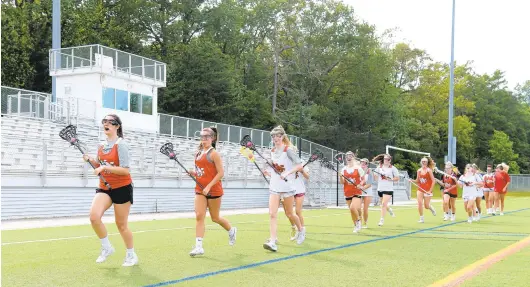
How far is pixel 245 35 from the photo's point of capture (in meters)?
67.3

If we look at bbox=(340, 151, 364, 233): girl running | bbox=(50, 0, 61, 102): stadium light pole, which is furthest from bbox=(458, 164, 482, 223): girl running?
bbox=(50, 0, 61, 102): stadium light pole

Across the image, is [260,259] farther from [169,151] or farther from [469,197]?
[469,197]

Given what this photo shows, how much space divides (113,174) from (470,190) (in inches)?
563

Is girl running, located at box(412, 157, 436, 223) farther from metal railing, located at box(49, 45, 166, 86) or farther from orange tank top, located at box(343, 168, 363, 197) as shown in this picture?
metal railing, located at box(49, 45, 166, 86)

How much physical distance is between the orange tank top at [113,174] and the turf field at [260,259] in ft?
3.52

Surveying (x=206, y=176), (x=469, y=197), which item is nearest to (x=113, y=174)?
(x=206, y=176)

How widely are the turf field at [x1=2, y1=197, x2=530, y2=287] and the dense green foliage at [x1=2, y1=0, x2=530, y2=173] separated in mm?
24261

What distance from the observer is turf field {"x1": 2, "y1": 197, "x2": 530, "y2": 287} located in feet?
25.2

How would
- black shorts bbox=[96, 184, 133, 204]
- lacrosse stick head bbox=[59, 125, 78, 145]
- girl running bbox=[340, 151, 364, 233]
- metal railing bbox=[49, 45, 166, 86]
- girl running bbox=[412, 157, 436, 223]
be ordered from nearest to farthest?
1. black shorts bbox=[96, 184, 133, 204]
2. lacrosse stick head bbox=[59, 125, 78, 145]
3. girl running bbox=[340, 151, 364, 233]
4. girl running bbox=[412, 157, 436, 223]
5. metal railing bbox=[49, 45, 166, 86]

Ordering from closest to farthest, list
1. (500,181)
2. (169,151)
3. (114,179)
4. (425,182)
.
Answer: (114,179), (169,151), (425,182), (500,181)

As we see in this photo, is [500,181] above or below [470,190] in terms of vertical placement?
above

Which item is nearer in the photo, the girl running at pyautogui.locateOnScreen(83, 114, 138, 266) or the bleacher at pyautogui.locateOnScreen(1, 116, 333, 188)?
the girl running at pyautogui.locateOnScreen(83, 114, 138, 266)

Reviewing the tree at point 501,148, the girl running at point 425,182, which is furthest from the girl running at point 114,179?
the tree at point 501,148

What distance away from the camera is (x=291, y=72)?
2699 inches
